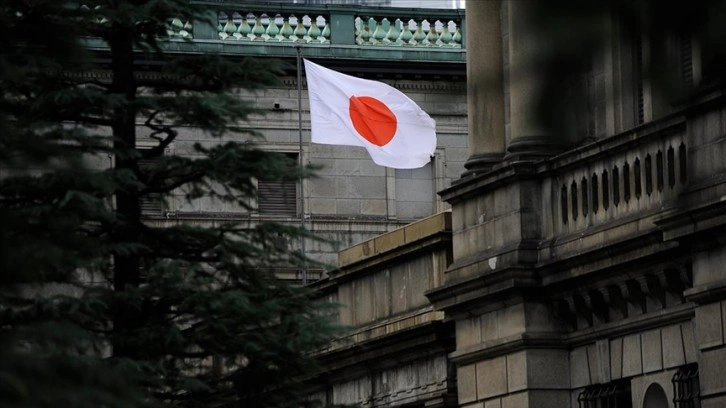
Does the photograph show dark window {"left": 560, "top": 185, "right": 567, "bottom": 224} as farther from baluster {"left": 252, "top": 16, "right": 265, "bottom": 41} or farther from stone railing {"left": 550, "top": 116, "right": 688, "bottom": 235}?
baluster {"left": 252, "top": 16, "right": 265, "bottom": 41}

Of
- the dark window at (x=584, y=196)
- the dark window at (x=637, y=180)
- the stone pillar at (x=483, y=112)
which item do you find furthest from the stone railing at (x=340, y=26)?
the dark window at (x=637, y=180)

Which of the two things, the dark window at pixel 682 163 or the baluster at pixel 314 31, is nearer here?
the dark window at pixel 682 163

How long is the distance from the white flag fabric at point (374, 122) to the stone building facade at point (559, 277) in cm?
760

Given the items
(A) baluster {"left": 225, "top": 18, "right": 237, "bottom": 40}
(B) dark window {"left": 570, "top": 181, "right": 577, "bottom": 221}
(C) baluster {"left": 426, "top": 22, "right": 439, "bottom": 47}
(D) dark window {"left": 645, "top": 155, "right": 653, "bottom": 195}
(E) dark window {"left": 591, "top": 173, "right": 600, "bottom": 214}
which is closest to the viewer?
(D) dark window {"left": 645, "top": 155, "right": 653, "bottom": 195}

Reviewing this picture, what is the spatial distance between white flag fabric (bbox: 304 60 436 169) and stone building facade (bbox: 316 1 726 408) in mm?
7599

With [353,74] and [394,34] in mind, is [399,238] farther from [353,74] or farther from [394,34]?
[394,34]

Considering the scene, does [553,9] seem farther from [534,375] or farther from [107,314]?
[534,375]

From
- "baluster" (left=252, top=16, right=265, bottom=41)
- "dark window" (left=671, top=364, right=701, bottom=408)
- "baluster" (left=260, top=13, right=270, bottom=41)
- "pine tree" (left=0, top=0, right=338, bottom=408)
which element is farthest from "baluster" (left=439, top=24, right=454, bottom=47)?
"pine tree" (left=0, top=0, right=338, bottom=408)

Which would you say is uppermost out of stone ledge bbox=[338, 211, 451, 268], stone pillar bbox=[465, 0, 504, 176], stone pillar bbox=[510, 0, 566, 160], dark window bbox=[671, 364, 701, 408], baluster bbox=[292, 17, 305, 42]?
baluster bbox=[292, 17, 305, 42]

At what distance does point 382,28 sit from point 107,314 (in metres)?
31.2

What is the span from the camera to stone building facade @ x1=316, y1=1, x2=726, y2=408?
21.1 m

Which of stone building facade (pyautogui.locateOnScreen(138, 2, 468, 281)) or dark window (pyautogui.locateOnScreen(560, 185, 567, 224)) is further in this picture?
stone building facade (pyautogui.locateOnScreen(138, 2, 468, 281))

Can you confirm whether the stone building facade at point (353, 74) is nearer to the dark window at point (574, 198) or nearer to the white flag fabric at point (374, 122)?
the white flag fabric at point (374, 122)

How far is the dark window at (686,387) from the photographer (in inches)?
864
